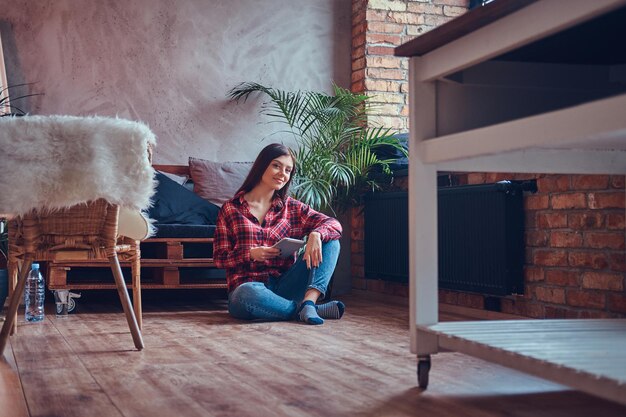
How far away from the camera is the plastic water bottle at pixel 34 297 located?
12.7 feet

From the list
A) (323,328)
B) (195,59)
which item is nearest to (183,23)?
(195,59)

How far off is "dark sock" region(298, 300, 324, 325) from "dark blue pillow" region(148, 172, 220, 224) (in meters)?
1.09

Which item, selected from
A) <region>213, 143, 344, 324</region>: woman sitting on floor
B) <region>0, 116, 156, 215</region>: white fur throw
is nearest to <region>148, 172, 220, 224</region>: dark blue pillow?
<region>213, 143, 344, 324</region>: woman sitting on floor

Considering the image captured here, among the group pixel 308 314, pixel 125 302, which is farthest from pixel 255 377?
pixel 308 314

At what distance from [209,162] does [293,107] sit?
633 mm

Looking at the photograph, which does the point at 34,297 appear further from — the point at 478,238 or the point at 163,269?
the point at 478,238

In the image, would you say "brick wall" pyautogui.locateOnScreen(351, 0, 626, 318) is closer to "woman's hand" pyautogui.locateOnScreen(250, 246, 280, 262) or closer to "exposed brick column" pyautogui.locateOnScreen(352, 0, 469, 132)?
"woman's hand" pyautogui.locateOnScreen(250, 246, 280, 262)

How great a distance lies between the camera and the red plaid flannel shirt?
3.83 m

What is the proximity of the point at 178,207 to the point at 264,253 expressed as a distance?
107 centimetres

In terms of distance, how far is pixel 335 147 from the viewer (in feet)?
16.4

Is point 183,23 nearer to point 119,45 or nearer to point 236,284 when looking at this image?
point 119,45

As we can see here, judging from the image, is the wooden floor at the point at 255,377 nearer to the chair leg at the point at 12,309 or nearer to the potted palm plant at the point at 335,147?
the chair leg at the point at 12,309

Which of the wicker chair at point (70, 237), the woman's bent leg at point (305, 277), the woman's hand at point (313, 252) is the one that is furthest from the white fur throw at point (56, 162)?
the woman's bent leg at point (305, 277)

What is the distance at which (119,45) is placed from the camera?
16.8 feet
